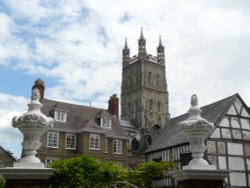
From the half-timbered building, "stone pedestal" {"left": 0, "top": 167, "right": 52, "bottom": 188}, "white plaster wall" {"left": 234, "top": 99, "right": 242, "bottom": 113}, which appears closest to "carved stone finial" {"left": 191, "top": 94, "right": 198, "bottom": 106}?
"stone pedestal" {"left": 0, "top": 167, "right": 52, "bottom": 188}

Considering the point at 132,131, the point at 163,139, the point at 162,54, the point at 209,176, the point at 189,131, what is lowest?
the point at 209,176

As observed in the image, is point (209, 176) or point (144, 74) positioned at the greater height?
point (144, 74)

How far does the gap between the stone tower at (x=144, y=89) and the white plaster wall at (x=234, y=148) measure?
52674 millimetres

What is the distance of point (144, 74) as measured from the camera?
269ft

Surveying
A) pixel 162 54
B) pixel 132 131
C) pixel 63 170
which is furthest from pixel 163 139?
pixel 162 54

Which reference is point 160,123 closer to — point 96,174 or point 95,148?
point 95,148

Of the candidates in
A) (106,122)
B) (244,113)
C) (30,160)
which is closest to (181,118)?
(244,113)

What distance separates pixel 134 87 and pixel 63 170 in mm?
66323

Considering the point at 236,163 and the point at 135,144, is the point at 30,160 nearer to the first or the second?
the point at 236,163

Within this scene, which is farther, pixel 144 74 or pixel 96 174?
pixel 144 74

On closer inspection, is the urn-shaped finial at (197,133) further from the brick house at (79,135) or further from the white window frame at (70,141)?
the white window frame at (70,141)

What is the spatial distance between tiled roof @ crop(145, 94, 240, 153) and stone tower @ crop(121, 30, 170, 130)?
46.5m

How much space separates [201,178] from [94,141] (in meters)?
23.9

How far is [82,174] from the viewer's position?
17953 mm
